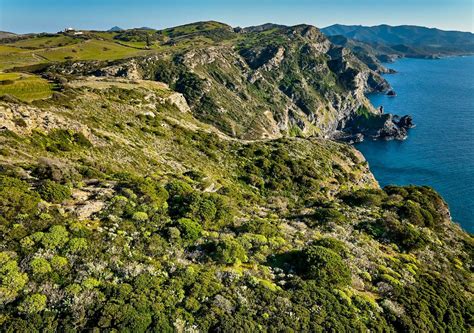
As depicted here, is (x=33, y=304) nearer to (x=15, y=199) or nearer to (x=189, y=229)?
(x=15, y=199)

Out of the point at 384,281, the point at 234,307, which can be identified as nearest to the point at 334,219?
the point at 384,281

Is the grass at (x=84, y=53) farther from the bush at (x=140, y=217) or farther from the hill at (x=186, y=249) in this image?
the bush at (x=140, y=217)

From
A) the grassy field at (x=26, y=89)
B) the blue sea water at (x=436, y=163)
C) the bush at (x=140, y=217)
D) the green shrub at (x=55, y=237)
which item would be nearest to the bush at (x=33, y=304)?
the green shrub at (x=55, y=237)

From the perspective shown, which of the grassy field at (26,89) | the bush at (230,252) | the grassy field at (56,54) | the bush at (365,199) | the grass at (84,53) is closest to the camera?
the bush at (230,252)

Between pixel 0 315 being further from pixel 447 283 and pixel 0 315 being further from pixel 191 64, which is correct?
pixel 191 64

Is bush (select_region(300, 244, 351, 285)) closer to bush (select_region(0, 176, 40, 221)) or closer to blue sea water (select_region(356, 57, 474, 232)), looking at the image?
bush (select_region(0, 176, 40, 221))

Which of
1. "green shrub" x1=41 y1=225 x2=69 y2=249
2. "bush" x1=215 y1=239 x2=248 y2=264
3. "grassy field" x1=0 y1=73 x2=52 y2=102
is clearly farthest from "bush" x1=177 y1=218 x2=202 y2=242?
"grassy field" x1=0 y1=73 x2=52 y2=102

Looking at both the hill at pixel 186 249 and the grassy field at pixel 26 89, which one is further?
the grassy field at pixel 26 89

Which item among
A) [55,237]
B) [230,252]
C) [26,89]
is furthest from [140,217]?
[26,89]
